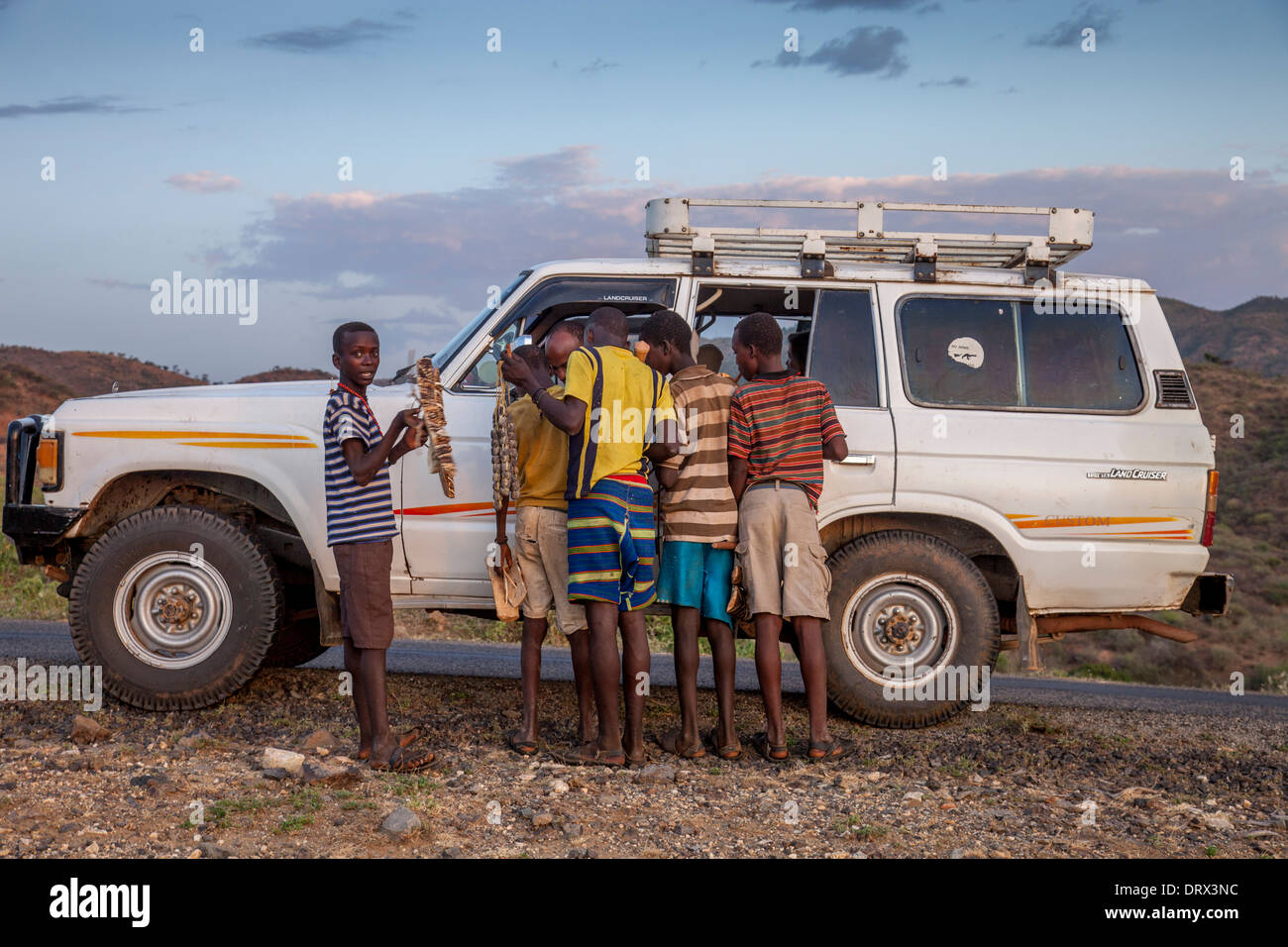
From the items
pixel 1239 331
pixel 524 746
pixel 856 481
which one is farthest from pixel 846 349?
pixel 1239 331

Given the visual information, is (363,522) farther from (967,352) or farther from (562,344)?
(967,352)

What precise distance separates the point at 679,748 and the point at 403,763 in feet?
4.34

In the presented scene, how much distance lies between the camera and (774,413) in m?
5.45

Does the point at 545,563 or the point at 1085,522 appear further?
the point at 1085,522

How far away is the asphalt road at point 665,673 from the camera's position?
306 inches

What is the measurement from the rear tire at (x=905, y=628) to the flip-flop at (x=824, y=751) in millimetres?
472

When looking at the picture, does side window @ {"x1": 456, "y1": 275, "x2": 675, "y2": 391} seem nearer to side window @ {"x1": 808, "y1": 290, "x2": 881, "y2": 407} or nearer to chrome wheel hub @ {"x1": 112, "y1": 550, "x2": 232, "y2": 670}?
side window @ {"x1": 808, "y1": 290, "x2": 881, "y2": 407}

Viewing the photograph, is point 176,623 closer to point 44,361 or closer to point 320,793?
point 320,793

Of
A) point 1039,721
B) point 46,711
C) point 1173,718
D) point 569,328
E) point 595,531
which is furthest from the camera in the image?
point 1173,718

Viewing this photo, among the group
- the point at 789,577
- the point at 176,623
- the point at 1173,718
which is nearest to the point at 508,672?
the point at 176,623

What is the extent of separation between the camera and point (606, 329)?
520cm

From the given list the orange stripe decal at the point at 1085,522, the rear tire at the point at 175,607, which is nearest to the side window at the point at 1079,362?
the orange stripe decal at the point at 1085,522

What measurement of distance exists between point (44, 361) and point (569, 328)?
163 ft

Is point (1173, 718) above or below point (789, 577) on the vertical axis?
below
